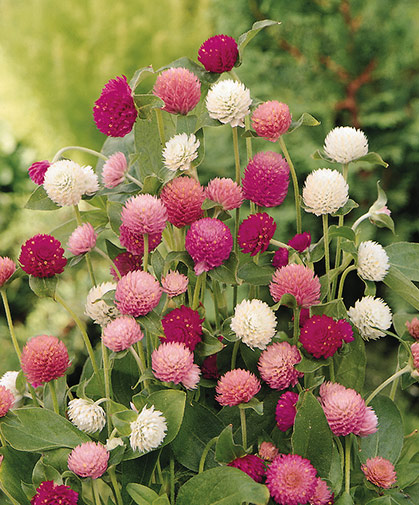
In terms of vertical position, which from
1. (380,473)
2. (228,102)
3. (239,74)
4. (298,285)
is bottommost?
(239,74)

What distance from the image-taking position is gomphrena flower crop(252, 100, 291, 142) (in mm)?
469

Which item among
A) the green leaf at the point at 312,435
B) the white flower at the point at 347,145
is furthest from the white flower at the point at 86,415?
the white flower at the point at 347,145

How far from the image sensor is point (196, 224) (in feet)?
1.45

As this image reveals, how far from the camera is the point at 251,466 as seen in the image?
1.36ft

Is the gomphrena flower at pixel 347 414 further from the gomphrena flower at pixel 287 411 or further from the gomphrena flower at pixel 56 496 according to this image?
the gomphrena flower at pixel 56 496

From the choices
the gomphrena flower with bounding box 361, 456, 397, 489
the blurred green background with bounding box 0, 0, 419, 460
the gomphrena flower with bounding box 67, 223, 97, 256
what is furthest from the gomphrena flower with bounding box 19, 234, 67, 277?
the blurred green background with bounding box 0, 0, 419, 460

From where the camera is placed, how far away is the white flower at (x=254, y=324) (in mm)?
443

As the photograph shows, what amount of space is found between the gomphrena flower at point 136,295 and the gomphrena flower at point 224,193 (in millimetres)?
81

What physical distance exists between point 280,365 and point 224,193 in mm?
126

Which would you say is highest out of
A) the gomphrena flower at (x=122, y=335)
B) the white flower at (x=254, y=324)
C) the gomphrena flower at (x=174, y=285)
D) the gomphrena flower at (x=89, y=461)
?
the gomphrena flower at (x=174, y=285)

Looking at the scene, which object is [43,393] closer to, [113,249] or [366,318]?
[113,249]

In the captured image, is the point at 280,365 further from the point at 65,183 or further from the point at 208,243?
the point at 65,183

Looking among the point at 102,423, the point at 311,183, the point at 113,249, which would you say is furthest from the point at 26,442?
the point at 311,183

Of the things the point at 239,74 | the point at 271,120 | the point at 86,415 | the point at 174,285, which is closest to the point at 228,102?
the point at 271,120
